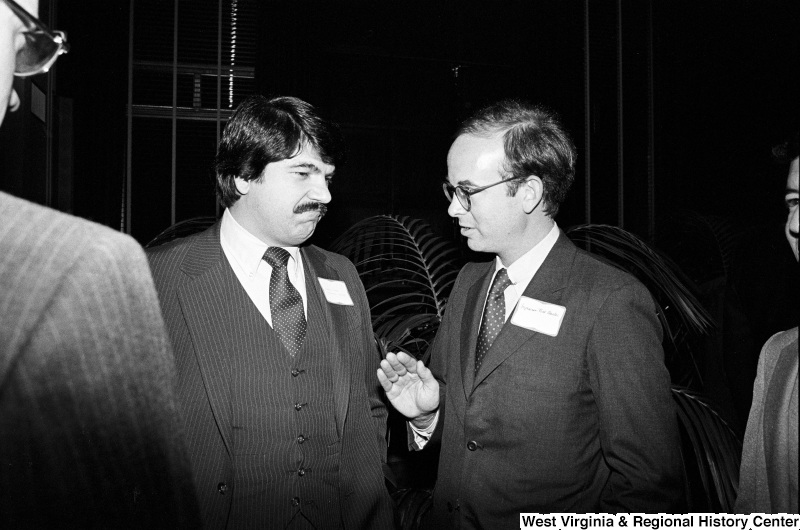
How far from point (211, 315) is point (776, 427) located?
155 centimetres

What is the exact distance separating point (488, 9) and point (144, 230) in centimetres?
463

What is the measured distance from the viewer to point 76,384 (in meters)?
0.48

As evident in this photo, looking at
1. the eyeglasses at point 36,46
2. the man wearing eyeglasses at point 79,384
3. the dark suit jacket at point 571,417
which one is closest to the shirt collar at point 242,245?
the dark suit jacket at point 571,417

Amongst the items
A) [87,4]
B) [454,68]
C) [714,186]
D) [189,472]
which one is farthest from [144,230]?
[189,472]

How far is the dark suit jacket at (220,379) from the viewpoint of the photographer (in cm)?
184

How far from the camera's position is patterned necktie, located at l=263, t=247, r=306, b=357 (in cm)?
206

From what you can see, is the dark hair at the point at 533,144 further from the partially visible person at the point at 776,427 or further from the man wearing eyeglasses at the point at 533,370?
the partially visible person at the point at 776,427

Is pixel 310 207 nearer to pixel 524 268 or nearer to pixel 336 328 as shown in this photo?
pixel 336 328

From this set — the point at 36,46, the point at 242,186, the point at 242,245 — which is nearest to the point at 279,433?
the point at 242,245

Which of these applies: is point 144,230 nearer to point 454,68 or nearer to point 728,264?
point 454,68

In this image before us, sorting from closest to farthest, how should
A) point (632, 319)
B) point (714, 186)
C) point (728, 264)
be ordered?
1. point (632, 319)
2. point (728, 264)
3. point (714, 186)

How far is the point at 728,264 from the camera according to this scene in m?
3.76

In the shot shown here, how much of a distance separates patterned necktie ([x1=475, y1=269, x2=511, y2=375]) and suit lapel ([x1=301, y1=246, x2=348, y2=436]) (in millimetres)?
445

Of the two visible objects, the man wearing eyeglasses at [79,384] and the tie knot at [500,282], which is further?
the tie knot at [500,282]
